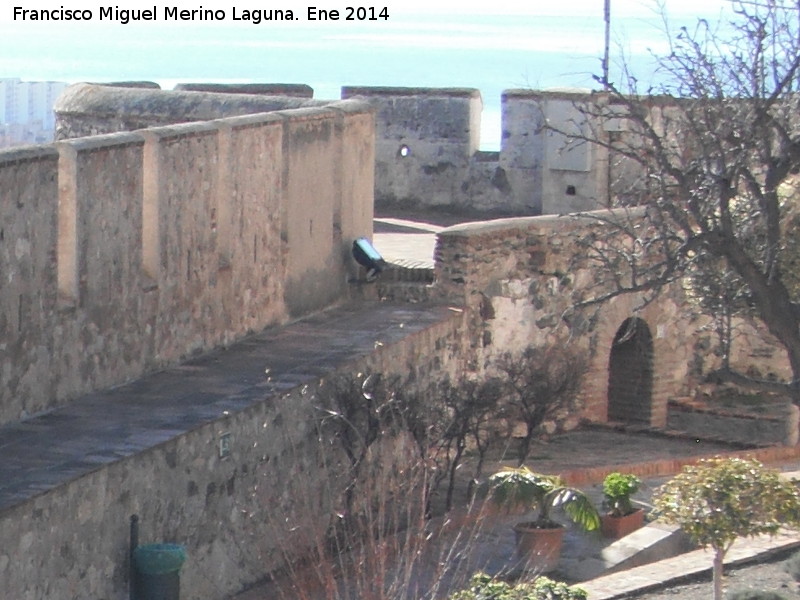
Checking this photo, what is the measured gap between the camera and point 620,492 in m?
14.9

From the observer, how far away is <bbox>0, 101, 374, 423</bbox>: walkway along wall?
Result: 43.4 ft

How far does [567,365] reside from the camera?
18.3 metres

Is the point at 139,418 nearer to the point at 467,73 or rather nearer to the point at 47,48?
the point at 467,73

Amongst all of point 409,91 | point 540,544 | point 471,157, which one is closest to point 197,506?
point 540,544

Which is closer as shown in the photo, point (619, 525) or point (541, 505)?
point (541, 505)

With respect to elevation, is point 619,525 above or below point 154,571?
below

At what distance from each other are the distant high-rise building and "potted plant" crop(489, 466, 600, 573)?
13983 millimetres

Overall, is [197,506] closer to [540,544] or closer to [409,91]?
[540,544]

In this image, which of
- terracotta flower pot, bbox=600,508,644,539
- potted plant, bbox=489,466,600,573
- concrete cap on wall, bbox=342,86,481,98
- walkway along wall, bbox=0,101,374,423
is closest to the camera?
walkway along wall, bbox=0,101,374,423

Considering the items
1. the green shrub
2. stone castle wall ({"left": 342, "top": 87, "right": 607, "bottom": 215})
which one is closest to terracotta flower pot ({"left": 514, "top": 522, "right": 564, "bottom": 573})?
the green shrub

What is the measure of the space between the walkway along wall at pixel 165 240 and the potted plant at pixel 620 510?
383cm

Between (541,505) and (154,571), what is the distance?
349 cm

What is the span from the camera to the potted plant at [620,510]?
48.8ft

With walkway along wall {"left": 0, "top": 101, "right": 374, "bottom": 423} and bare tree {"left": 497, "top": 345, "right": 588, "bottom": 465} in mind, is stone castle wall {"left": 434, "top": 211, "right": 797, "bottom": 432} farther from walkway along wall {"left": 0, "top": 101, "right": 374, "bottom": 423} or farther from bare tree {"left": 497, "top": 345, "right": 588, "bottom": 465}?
walkway along wall {"left": 0, "top": 101, "right": 374, "bottom": 423}
